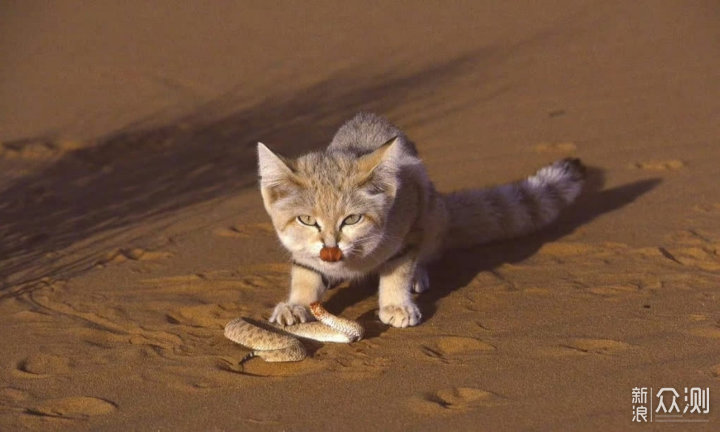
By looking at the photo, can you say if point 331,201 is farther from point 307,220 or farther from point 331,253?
point 331,253

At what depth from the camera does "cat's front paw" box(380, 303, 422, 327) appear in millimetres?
4598

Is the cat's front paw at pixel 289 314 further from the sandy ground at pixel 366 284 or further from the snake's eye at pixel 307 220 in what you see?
the snake's eye at pixel 307 220

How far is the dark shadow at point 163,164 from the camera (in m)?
6.23

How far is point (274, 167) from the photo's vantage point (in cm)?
453

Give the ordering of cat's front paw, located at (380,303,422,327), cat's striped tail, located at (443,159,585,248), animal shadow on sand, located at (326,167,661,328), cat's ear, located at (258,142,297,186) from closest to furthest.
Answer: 1. cat's ear, located at (258,142,297,186)
2. cat's front paw, located at (380,303,422,327)
3. animal shadow on sand, located at (326,167,661,328)
4. cat's striped tail, located at (443,159,585,248)

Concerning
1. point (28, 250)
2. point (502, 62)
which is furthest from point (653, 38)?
point (28, 250)

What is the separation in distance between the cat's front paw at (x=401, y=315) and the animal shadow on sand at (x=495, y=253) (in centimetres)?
5

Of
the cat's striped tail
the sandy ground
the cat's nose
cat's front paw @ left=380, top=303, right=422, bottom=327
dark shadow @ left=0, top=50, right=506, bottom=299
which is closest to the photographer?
the sandy ground

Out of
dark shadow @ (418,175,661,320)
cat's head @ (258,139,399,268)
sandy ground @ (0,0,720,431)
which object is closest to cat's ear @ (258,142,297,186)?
cat's head @ (258,139,399,268)

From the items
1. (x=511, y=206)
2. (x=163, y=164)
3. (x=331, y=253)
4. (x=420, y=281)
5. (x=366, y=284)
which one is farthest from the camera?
(x=163, y=164)

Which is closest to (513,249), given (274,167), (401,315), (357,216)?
(401,315)

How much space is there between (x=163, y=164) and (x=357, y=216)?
169 inches

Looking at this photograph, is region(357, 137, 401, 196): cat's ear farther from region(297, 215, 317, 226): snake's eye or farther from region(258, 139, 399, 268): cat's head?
region(297, 215, 317, 226): snake's eye

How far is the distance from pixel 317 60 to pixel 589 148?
527cm
